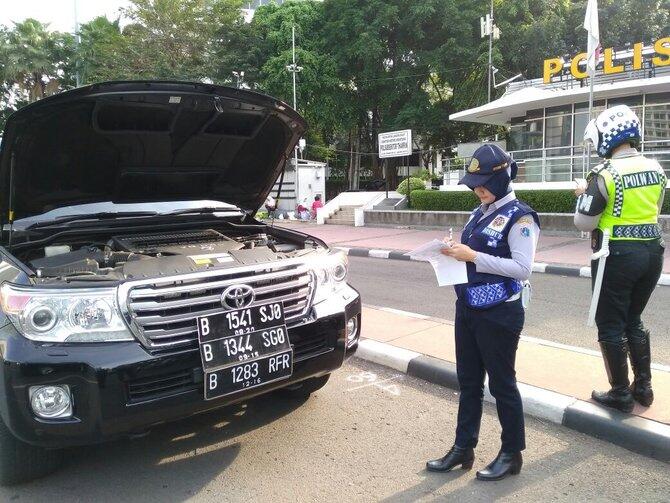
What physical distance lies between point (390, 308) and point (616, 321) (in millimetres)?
3649

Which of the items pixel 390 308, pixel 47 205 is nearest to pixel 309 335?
pixel 47 205

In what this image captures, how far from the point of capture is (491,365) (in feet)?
8.74

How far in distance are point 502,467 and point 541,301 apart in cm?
472

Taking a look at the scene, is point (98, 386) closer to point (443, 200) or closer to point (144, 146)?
point (144, 146)

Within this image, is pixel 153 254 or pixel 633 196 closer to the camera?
pixel 633 196

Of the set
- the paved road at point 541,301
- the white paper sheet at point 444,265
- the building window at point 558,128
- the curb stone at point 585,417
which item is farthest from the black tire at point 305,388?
the building window at point 558,128

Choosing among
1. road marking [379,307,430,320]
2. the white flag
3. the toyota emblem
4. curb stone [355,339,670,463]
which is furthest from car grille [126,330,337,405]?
the white flag

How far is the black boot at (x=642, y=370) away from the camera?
3289mm

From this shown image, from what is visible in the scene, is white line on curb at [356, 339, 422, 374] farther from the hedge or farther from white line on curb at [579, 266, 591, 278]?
the hedge

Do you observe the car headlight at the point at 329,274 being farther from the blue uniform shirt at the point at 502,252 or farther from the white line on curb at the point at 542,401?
the white line on curb at the point at 542,401

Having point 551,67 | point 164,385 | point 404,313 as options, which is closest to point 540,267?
point 404,313

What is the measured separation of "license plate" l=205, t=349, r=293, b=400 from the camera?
2604 mm

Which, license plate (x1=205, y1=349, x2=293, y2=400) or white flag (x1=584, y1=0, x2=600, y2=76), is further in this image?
white flag (x1=584, y1=0, x2=600, y2=76)

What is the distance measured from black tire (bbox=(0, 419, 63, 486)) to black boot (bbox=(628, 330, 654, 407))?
341 centimetres
